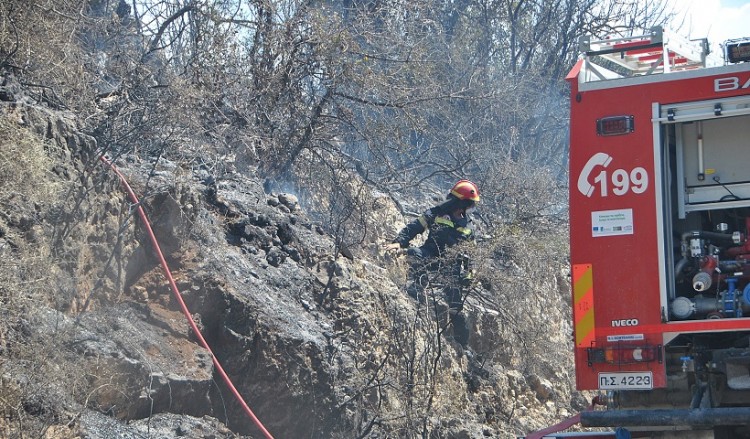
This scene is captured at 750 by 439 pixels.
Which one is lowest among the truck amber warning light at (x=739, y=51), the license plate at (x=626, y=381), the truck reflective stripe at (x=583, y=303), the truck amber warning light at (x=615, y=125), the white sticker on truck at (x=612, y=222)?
the license plate at (x=626, y=381)

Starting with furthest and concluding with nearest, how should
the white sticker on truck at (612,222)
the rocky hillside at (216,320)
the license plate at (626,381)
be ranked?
the rocky hillside at (216,320) → the white sticker on truck at (612,222) → the license plate at (626,381)

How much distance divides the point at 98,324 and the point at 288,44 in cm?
424

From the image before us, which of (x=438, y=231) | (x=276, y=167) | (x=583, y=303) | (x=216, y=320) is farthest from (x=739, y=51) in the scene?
(x=276, y=167)

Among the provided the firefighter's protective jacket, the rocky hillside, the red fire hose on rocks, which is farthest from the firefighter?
the red fire hose on rocks

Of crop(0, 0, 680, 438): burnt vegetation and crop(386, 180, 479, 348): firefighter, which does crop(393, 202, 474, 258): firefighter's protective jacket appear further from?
crop(0, 0, 680, 438): burnt vegetation

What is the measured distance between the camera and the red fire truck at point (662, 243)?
598cm

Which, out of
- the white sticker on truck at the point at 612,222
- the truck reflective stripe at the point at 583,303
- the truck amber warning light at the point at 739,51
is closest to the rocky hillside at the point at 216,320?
the truck reflective stripe at the point at 583,303

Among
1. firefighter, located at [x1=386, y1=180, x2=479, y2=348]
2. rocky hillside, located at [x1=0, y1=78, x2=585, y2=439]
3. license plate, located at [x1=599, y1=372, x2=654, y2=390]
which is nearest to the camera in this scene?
license plate, located at [x1=599, y1=372, x2=654, y2=390]

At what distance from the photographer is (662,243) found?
6.05 meters

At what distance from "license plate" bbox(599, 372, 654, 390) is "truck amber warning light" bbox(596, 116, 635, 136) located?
4.72ft

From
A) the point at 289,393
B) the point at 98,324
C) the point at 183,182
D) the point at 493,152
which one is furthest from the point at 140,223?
the point at 493,152

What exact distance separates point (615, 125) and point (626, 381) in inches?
60.3

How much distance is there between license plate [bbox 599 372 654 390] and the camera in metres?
5.95

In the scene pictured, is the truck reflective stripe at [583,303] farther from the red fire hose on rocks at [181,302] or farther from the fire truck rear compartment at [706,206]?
the red fire hose on rocks at [181,302]
